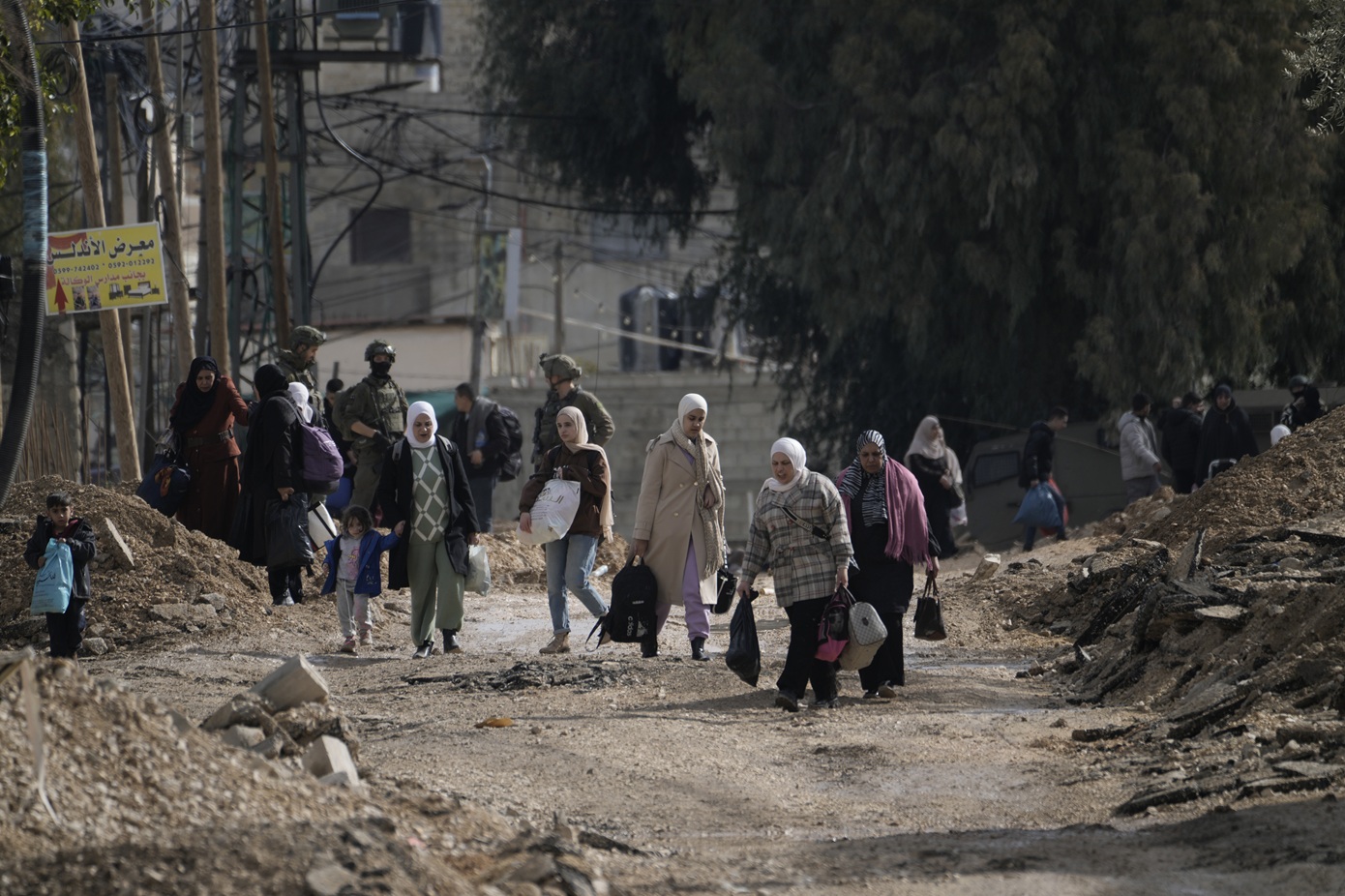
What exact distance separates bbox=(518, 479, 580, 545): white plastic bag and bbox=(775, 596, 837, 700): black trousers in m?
2.05

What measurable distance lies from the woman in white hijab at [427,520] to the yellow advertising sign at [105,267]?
5335 mm

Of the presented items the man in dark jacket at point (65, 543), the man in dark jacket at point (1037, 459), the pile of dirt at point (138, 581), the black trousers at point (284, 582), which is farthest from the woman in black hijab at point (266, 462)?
the man in dark jacket at point (1037, 459)

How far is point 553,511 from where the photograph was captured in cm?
1106

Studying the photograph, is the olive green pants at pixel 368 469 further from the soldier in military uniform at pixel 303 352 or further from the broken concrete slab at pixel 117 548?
the broken concrete slab at pixel 117 548

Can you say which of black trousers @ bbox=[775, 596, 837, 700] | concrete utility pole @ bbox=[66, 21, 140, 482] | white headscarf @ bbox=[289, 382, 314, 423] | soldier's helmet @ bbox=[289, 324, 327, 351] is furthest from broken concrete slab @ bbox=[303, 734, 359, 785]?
concrete utility pole @ bbox=[66, 21, 140, 482]

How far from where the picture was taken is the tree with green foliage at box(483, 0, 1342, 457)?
21766 mm

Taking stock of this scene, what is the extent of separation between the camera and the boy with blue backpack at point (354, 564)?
11289mm

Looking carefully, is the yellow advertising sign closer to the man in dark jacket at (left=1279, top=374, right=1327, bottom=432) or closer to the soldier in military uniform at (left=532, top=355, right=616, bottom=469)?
the soldier in military uniform at (left=532, top=355, right=616, bottom=469)

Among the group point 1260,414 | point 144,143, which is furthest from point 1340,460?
point 144,143

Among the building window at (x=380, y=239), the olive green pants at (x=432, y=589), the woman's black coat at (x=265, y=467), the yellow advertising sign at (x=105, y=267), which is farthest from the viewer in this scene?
the building window at (x=380, y=239)

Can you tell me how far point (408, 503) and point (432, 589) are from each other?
590 millimetres

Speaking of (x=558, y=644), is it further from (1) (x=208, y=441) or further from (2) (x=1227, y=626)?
(2) (x=1227, y=626)

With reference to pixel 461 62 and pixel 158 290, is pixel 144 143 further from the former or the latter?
pixel 461 62

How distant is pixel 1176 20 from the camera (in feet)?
71.2
